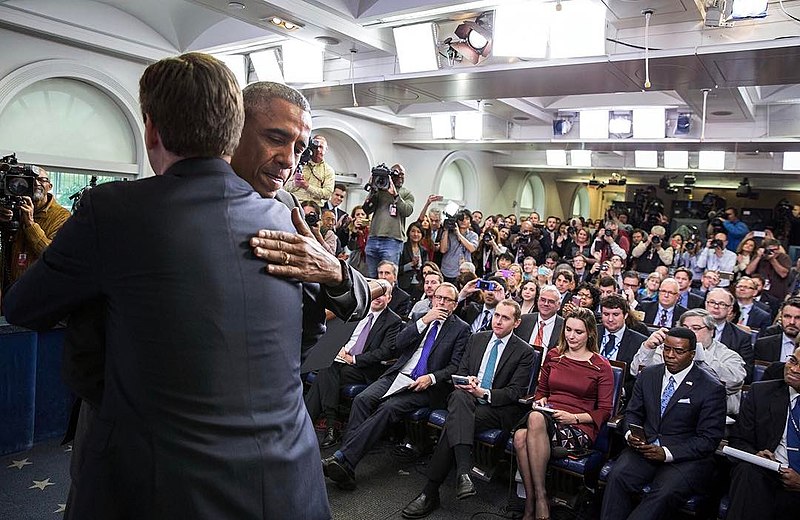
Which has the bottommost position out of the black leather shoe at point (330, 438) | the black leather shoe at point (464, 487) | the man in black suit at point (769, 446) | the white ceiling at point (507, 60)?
the black leather shoe at point (330, 438)

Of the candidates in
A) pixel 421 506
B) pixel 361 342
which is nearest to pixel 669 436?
pixel 421 506

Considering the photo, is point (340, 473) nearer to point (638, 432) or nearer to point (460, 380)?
point (460, 380)

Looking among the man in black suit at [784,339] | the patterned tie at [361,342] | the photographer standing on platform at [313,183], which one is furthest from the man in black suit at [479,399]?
the photographer standing on platform at [313,183]

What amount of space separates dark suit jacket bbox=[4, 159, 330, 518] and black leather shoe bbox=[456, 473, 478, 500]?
2.61m

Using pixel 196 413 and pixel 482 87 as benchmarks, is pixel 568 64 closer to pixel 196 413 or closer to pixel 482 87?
pixel 482 87

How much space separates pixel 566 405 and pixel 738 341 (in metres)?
1.76

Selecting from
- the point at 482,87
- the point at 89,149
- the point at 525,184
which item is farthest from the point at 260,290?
the point at 525,184

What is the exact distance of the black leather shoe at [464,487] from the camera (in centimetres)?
327

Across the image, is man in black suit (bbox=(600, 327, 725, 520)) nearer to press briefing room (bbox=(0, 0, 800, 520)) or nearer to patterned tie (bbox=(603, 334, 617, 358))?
press briefing room (bbox=(0, 0, 800, 520))

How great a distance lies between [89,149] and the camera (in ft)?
22.1

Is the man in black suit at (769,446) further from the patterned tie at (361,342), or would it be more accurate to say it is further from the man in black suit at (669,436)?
the patterned tie at (361,342)

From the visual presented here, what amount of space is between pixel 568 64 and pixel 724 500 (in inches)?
129

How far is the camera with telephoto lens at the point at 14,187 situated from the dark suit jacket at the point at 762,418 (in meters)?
3.93

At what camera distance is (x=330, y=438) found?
4.10 meters
